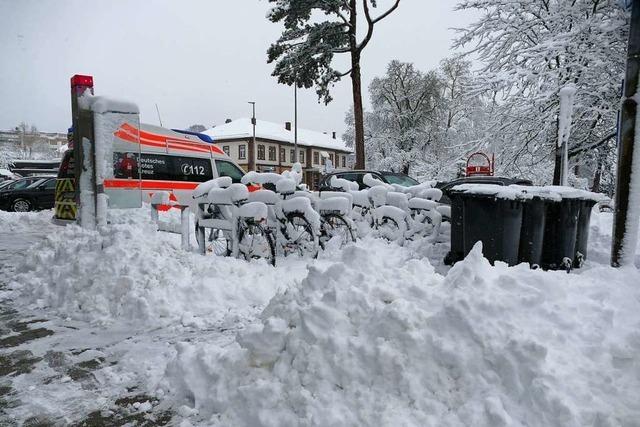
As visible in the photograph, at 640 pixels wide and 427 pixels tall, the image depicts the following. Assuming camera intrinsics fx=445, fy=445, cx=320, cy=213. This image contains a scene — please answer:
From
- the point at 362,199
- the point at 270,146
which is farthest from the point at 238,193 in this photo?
the point at 270,146

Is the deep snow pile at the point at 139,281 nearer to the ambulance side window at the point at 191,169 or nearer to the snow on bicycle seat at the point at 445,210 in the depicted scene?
the snow on bicycle seat at the point at 445,210

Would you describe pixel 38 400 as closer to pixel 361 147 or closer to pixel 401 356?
pixel 401 356

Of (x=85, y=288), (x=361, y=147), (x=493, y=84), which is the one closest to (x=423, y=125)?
(x=361, y=147)

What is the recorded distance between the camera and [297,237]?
248 inches

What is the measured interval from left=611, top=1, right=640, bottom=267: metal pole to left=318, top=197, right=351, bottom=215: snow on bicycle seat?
11.4ft

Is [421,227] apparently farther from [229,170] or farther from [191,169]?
[191,169]

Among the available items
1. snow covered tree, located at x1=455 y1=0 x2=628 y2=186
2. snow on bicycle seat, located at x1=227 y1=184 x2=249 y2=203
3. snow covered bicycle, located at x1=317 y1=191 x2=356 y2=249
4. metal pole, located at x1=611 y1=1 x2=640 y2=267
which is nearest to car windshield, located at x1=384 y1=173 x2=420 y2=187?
snow covered tree, located at x1=455 y1=0 x2=628 y2=186

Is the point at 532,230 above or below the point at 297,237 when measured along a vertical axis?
above

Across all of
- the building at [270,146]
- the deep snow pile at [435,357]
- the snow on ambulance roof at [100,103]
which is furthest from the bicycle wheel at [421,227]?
the building at [270,146]

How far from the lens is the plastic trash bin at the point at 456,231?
6.28 meters

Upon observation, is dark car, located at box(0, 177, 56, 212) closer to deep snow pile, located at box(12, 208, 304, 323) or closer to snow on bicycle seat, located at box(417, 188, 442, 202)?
deep snow pile, located at box(12, 208, 304, 323)

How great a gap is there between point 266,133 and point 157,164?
42.6m

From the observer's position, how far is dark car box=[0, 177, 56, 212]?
17141 millimetres

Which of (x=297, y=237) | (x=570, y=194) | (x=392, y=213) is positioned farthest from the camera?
(x=392, y=213)
